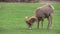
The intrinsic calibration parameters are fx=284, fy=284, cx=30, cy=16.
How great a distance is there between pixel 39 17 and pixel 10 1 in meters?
19.7

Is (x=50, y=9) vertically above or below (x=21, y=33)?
above

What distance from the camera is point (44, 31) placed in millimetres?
13938

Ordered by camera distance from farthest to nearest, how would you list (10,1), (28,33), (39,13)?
(10,1)
(39,13)
(28,33)

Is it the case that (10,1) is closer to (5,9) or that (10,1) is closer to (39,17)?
(5,9)

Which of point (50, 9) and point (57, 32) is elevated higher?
point (50, 9)

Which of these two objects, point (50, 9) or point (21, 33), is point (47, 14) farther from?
point (21, 33)

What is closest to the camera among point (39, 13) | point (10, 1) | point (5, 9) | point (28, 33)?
point (28, 33)

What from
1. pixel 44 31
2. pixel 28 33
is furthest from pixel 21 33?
pixel 44 31

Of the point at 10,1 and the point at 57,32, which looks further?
the point at 10,1

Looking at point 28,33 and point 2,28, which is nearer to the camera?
point 28,33

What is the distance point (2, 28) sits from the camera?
15.0m

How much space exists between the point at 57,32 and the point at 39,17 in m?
1.24

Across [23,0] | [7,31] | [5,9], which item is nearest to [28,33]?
[7,31]

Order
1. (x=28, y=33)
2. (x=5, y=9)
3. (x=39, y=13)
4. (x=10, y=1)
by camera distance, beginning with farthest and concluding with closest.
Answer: (x=10, y=1) < (x=5, y=9) < (x=39, y=13) < (x=28, y=33)
